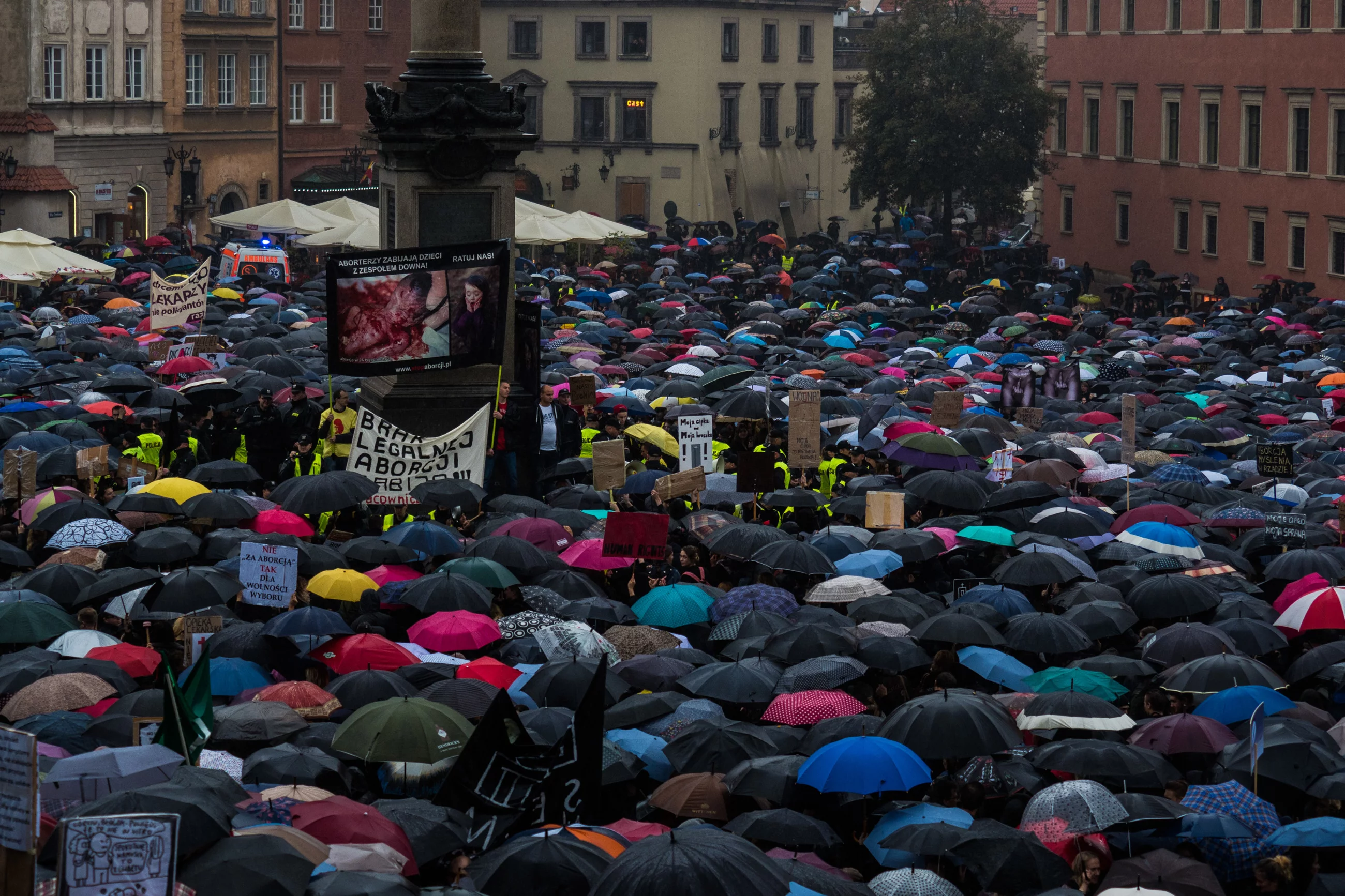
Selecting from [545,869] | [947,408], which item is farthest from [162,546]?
[947,408]

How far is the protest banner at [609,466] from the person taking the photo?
19.5 metres

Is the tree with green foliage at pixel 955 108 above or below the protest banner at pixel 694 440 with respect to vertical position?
above

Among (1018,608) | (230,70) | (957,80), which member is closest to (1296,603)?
(1018,608)

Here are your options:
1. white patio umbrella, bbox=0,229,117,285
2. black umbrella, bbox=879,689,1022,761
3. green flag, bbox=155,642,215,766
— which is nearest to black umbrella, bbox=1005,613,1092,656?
black umbrella, bbox=879,689,1022,761

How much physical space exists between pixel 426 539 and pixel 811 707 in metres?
5.02

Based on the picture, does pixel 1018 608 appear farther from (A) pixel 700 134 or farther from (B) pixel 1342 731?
(A) pixel 700 134

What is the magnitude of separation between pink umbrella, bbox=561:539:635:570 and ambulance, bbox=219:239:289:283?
79.1ft

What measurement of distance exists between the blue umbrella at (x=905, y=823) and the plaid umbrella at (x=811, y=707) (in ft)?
5.44

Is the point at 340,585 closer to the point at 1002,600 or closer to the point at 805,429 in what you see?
the point at 1002,600

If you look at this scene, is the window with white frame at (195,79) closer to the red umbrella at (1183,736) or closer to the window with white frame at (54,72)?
the window with white frame at (54,72)

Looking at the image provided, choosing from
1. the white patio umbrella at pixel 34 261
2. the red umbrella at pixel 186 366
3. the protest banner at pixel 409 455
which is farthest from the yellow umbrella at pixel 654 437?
the white patio umbrella at pixel 34 261

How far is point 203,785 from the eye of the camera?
9891 mm

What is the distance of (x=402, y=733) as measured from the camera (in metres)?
11.5

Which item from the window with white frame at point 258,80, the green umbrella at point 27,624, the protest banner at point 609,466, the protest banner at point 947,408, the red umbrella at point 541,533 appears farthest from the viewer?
the window with white frame at point 258,80
